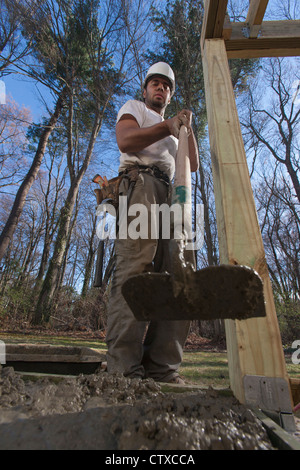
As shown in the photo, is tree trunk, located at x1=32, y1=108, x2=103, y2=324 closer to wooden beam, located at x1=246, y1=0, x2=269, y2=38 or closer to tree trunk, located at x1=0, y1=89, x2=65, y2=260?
tree trunk, located at x1=0, y1=89, x2=65, y2=260

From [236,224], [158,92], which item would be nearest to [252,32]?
[158,92]

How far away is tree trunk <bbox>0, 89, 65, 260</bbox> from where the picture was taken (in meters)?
8.66

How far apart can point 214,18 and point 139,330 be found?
1.95m

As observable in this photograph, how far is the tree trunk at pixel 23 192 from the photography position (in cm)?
866

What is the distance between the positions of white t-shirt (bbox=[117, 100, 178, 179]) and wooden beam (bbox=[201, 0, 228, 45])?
698 millimetres

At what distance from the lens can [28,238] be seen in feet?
61.0

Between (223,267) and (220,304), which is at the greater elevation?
(223,267)

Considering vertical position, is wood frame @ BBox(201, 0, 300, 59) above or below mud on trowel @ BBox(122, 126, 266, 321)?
above

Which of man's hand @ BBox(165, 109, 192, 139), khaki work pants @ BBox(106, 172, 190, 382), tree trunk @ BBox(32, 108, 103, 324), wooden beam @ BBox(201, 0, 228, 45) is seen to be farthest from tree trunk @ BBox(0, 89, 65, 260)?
wooden beam @ BBox(201, 0, 228, 45)

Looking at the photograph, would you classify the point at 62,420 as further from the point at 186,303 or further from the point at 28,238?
the point at 28,238

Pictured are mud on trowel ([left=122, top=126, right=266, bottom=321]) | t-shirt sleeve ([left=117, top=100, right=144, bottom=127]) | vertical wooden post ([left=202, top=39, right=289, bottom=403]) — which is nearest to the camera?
mud on trowel ([left=122, top=126, right=266, bottom=321])

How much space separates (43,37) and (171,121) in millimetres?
12060

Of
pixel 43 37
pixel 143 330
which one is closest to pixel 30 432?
pixel 143 330

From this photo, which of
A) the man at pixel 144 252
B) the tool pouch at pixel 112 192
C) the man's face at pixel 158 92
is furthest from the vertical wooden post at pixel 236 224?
the tool pouch at pixel 112 192
